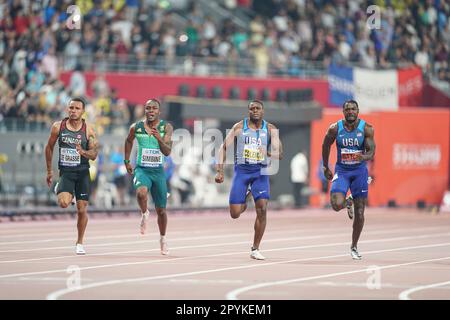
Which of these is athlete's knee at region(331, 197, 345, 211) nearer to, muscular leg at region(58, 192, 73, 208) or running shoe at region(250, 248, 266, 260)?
running shoe at region(250, 248, 266, 260)

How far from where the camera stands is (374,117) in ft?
123

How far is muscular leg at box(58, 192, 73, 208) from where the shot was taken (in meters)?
17.7

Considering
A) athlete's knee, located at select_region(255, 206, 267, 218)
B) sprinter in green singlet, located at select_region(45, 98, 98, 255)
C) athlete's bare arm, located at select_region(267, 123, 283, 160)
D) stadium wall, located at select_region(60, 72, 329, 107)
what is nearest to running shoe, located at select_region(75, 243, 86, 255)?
sprinter in green singlet, located at select_region(45, 98, 98, 255)

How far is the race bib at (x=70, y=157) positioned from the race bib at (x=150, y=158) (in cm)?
94

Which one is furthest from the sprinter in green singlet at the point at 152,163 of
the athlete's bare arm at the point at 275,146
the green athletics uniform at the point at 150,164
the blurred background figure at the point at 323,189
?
the blurred background figure at the point at 323,189

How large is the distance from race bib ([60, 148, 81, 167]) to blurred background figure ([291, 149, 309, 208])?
59.6 ft

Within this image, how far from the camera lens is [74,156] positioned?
701 inches

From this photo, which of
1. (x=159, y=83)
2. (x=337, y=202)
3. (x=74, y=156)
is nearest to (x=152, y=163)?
(x=74, y=156)

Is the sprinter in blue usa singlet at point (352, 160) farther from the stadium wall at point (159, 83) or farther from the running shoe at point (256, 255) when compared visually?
the stadium wall at point (159, 83)

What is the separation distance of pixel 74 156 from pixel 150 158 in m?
1.11

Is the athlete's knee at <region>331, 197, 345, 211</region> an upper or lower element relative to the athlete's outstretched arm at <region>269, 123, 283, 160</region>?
lower

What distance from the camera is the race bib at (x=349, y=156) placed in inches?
689
